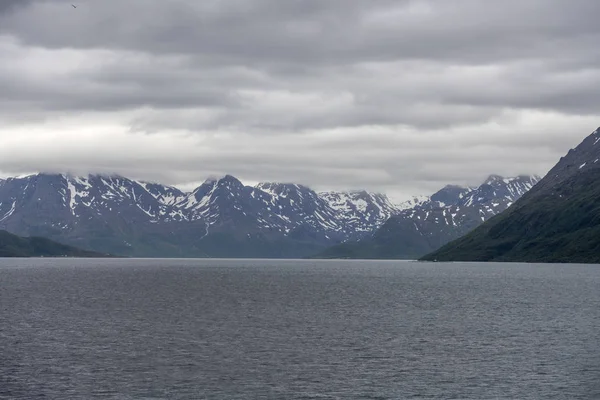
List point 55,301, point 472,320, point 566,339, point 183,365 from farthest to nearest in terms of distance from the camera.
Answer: point 55,301 < point 472,320 < point 566,339 < point 183,365

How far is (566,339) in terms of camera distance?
12075 centimetres

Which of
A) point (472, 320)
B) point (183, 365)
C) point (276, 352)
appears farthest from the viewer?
point (472, 320)

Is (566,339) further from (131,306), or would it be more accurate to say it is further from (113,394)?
(131,306)

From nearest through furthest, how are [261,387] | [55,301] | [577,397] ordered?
[577,397] → [261,387] → [55,301]

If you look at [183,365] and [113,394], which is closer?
[113,394]

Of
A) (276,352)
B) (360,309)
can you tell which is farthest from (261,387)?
(360,309)

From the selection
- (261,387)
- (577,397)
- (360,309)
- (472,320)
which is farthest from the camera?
(360,309)

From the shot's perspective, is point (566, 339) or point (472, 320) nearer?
point (566, 339)

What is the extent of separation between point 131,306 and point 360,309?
52715 millimetres

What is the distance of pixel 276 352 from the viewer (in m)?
110

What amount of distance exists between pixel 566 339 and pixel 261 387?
5618 centimetres

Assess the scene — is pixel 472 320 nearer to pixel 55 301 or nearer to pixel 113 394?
pixel 113 394

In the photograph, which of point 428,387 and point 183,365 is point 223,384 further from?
point 428,387

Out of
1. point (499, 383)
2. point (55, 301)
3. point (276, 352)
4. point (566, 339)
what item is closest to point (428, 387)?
point (499, 383)
